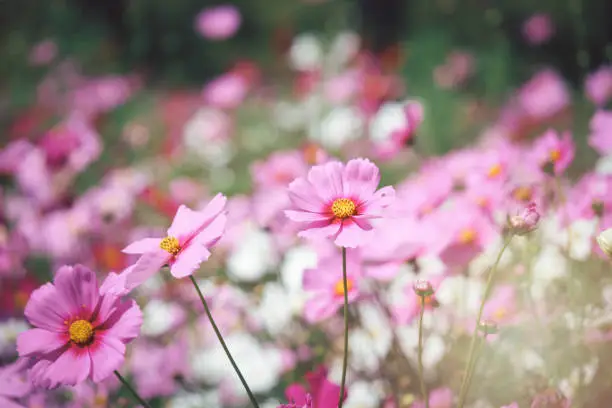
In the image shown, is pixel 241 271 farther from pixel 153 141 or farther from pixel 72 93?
pixel 72 93

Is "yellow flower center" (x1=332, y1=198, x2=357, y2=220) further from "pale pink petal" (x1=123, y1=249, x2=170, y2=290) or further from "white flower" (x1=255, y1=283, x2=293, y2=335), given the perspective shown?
"white flower" (x1=255, y1=283, x2=293, y2=335)

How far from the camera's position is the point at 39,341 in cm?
41

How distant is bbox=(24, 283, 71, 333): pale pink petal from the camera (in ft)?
1.36

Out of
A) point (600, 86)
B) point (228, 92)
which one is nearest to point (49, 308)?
point (600, 86)

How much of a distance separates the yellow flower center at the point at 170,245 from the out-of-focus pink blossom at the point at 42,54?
2.18 metres

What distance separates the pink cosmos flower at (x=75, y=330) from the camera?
0.39 meters

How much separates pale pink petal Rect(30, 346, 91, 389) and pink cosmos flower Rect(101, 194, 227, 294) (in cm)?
5

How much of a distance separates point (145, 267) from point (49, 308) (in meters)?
0.08

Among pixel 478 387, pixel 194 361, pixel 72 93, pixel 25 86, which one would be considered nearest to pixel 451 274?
pixel 478 387

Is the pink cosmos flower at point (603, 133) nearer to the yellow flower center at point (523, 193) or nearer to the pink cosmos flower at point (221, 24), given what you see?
the yellow flower center at point (523, 193)

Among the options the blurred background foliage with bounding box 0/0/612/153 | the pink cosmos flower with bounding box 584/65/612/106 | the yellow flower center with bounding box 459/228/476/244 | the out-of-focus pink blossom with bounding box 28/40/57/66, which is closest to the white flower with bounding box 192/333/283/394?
the yellow flower center with bounding box 459/228/476/244

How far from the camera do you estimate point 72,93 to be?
219 centimetres

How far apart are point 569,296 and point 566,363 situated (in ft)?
0.25

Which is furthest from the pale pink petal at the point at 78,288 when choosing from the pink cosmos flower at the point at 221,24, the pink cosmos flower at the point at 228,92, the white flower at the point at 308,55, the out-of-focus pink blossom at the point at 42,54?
the out-of-focus pink blossom at the point at 42,54
